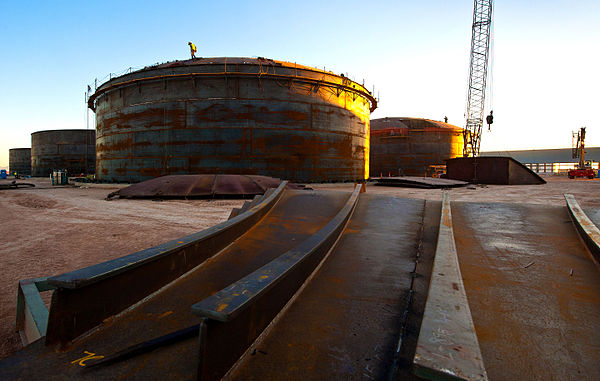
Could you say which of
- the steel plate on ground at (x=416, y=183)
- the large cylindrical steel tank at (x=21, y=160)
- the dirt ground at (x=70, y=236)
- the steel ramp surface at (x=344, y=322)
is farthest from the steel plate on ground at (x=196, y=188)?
the large cylindrical steel tank at (x=21, y=160)

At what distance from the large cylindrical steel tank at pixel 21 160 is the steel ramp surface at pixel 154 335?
189 ft

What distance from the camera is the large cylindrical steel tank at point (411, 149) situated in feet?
106

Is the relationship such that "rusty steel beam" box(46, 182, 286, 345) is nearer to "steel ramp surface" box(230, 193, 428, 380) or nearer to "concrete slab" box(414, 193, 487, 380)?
"steel ramp surface" box(230, 193, 428, 380)

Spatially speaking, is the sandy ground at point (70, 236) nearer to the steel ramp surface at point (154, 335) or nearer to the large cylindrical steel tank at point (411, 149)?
the steel ramp surface at point (154, 335)

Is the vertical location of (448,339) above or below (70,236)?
above

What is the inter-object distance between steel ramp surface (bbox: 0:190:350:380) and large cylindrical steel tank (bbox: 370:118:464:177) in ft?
103

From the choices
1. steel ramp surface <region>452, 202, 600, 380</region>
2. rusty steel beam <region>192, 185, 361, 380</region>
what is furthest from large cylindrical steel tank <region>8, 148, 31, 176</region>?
steel ramp surface <region>452, 202, 600, 380</region>

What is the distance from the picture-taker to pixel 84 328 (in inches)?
61.6

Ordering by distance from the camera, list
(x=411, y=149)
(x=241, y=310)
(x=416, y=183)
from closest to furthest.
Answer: (x=241, y=310) < (x=416, y=183) < (x=411, y=149)

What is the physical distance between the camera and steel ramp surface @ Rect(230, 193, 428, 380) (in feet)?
4.16

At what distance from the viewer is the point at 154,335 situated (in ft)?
5.08

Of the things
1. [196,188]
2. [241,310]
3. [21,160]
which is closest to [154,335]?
[241,310]

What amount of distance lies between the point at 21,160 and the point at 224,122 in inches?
1896

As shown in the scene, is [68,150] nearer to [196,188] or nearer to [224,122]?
[224,122]
